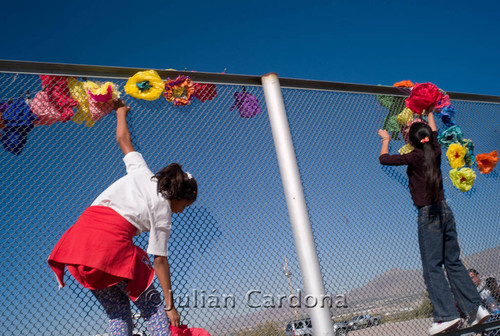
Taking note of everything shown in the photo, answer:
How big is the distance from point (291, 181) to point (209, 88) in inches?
31.9

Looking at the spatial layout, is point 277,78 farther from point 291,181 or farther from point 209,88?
point 291,181

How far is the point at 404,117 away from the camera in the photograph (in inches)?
139

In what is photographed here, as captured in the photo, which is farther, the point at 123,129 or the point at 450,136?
the point at 450,136

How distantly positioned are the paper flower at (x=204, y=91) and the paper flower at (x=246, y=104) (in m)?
0.15

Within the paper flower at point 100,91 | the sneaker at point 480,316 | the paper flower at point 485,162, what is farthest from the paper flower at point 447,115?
the paper flower at point 100,91

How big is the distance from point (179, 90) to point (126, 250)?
1120mm

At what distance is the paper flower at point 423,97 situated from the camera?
3.51 meters

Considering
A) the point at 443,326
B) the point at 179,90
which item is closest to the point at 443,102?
the point at 443,326

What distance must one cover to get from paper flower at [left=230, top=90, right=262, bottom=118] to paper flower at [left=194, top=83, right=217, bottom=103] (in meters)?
0.15

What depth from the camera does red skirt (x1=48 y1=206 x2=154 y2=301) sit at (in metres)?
1.81

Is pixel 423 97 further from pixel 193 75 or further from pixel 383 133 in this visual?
pixel 193 75

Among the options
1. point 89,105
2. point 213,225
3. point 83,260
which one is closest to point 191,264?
point 213,225

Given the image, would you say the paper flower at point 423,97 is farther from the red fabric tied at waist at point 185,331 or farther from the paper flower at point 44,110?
the paper flower at point 44,110

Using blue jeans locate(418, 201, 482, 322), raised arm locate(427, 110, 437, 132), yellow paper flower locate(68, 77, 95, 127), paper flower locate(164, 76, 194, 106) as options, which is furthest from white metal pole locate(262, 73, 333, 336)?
Result: raised arm locate(427, 110, 437, 132)
